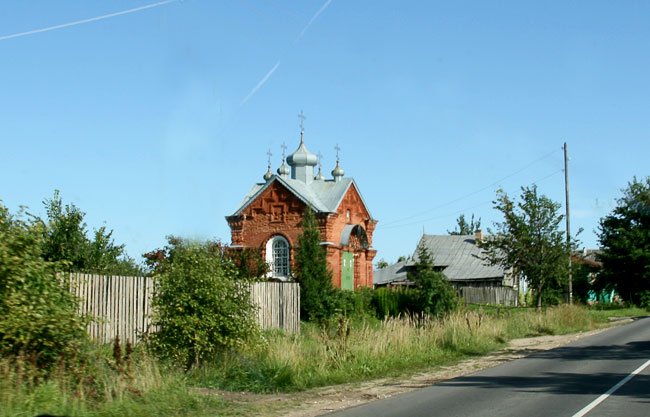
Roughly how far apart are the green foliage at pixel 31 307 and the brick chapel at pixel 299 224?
30.4 meters

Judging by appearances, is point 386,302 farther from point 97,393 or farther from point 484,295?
point 97,393

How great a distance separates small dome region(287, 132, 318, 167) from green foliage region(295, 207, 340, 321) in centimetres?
1542

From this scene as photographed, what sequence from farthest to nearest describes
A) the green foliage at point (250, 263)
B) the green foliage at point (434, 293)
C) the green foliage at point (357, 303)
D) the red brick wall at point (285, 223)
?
the red brick wall at point (285, 223)
the green foliage at point (357, 303)
the green foliage at point (250, 263)
the green foliage at point (434, 293)

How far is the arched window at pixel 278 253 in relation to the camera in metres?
42.6

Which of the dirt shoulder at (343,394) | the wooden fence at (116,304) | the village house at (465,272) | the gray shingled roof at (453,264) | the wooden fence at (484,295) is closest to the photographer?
the dirt shoulder at (343,394)

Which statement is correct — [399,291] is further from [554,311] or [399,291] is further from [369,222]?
[369,222]

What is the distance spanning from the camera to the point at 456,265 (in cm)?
6022

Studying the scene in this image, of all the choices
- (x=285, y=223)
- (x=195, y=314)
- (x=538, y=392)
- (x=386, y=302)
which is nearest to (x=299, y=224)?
(x=285, y=223)

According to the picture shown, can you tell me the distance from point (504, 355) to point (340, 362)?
6.37 metres

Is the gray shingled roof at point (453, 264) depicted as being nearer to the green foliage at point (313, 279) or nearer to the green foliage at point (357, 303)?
the green foliage at point (357, 303)

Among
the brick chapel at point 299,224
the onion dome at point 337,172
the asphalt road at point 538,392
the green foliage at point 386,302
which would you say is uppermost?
the onion dome at point 337,172

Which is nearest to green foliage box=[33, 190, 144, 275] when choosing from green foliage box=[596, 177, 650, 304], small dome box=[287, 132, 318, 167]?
small dome box=[287, 132, 318, 167]

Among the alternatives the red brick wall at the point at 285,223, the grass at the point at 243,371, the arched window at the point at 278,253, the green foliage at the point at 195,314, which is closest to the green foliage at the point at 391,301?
the red brick wall at the point at 285,223

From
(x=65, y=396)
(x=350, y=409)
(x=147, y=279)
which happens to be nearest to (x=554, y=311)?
(x=147, y=279)
